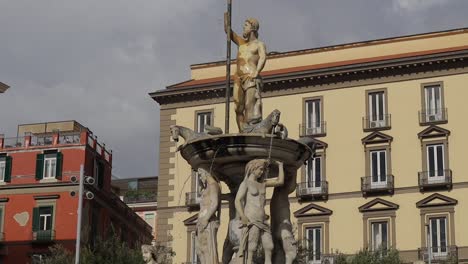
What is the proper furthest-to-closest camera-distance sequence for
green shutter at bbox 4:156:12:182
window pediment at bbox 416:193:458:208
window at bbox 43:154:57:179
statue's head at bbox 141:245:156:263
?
green shutter at bbox 4:156:12:182 → window at bbox 43:154:57:179 → window pediment at bbox 416:193:458:208 → statue's head at bbox 141:245:156:263

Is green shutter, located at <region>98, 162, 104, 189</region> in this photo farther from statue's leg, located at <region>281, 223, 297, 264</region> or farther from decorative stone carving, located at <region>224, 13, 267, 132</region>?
statue's leg, located at <region>281, 223, 297, 264</region>

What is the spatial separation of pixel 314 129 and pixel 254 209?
110 ft

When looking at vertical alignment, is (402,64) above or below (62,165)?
above

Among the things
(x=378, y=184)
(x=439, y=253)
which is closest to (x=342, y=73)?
(x=378, y=184)

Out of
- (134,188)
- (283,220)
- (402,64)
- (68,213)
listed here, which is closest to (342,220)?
(402,64)

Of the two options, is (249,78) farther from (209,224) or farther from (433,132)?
(433,132)

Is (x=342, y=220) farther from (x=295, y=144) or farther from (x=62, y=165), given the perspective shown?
(x=295, y=144)

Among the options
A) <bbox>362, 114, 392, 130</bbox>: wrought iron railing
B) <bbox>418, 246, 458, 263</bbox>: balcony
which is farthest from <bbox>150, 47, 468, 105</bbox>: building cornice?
<bbox>418, 246, 458, 263</bbox>: balcony

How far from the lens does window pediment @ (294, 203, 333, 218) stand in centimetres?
4797

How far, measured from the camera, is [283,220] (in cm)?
1656

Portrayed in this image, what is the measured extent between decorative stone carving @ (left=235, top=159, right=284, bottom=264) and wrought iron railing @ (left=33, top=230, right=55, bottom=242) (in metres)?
41.2

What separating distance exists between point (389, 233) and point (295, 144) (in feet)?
102

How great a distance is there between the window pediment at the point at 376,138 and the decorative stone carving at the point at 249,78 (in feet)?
101

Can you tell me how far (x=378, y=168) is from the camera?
47.7m
